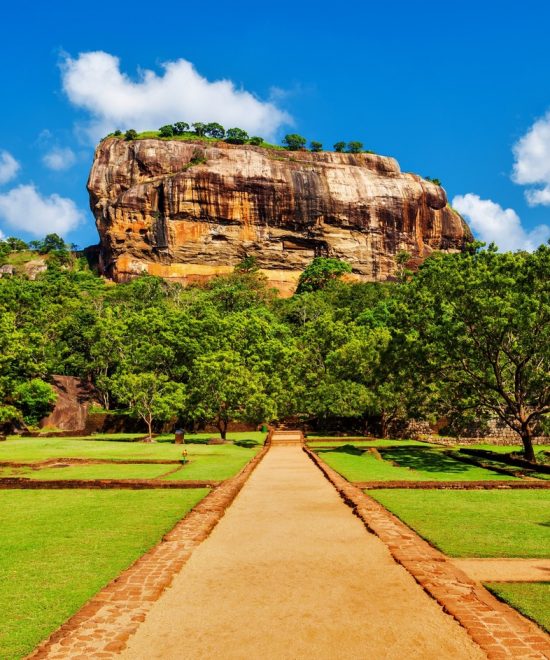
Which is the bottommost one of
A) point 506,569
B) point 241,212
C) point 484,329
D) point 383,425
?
point 383,425

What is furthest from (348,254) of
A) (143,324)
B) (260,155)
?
(143,324)

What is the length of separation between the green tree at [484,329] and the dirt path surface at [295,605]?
1406 cm

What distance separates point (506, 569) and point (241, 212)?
8569cm

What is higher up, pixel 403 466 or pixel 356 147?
pixel 356 147

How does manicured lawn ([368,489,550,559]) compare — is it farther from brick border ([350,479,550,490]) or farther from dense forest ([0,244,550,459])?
dense forest ([0,244,550,459])

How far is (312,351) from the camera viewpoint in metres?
43.7

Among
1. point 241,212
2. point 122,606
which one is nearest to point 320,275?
point 241,212

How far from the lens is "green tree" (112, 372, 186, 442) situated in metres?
33.3

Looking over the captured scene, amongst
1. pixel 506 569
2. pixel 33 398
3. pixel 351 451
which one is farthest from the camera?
pixel 33 398

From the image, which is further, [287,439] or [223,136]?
[223,136]

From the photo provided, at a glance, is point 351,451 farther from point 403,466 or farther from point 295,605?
point 295,605

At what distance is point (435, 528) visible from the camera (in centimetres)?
886

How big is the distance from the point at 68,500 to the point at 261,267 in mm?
79335

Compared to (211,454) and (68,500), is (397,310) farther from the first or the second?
(68,500)
